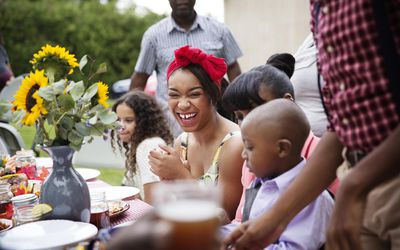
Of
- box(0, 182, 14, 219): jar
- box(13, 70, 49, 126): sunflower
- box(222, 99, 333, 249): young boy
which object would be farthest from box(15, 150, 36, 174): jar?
box(222, 99, 333, 249): young boy

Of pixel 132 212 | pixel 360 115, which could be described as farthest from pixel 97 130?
pixel 360 115

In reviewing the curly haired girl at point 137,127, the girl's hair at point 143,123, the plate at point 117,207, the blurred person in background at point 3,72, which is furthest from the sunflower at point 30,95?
the blurred person in background at point 3,72

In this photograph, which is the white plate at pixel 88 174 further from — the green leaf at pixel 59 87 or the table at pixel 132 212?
the green leaf at pixel 59 87

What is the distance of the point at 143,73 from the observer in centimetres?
451

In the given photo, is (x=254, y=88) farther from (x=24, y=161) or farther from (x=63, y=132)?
(x=24, y=161)

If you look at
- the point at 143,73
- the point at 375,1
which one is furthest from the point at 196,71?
the point at 143,73

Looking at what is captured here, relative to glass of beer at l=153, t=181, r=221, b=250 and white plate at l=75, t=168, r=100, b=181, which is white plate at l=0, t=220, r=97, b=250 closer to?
glass of beer at l=153, t=181, r=221, b=250

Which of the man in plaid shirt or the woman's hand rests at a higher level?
the man in plaid shirt

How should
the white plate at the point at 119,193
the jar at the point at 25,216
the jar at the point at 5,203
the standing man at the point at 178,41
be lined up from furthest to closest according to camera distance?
the standing man at the point at 178,41, the white plate at the point at 119,193, the jar at the point at 5,203, the jar at the point at 25,216

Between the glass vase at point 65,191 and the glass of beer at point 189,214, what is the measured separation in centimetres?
110

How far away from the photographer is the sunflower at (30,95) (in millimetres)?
1842

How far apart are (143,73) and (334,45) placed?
3418 mm

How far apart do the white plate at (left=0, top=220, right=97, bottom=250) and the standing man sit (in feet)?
8.99

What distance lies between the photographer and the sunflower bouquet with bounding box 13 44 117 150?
183cm
